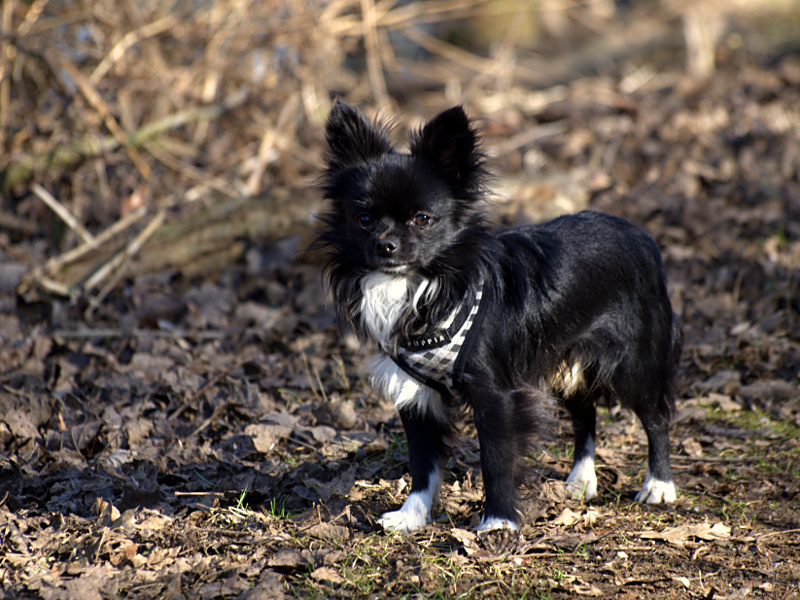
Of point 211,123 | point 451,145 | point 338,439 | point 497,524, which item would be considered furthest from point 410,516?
point 211,123

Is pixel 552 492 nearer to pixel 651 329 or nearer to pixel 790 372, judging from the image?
pixel 651 329

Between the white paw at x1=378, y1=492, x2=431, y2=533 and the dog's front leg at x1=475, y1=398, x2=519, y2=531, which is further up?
the dog's front leg at x1=475, y1=398, x2=519, y2=531

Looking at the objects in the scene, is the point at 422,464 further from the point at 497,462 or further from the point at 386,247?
the point at 386,247

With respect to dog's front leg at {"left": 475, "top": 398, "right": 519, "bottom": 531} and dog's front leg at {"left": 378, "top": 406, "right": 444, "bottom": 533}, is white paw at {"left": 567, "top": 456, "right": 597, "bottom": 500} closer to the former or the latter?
dog's front leg at {"left": 475, "top": 398, "right": 519, "bottom": 531}

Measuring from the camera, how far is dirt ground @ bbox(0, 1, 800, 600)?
310 centimetres

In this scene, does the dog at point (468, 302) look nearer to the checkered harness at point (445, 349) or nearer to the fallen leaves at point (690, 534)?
the checkered harness at point (445, 349)

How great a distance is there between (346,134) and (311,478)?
71.4 inches

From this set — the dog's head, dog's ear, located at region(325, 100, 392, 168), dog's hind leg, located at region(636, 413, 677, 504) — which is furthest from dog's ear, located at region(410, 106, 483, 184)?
dog's hind leg, located at region(636, 413, 677, 504)

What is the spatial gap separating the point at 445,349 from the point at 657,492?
1505 millimetres

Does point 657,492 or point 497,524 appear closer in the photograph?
point 497,524

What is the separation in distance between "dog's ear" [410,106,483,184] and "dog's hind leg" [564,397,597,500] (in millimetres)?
1473

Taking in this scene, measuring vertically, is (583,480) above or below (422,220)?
below

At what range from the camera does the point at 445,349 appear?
131 inches

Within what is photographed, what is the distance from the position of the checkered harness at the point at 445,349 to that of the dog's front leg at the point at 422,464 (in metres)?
0.24
